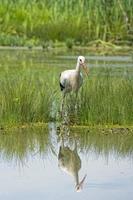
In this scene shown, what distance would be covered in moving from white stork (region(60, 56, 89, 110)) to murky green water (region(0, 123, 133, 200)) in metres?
0.83

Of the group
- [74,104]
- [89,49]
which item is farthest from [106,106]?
[89,49]

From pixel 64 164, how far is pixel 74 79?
3407 millimetres

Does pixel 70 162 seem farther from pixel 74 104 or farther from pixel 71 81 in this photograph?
pixel 71 81

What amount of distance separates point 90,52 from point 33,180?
21.8m

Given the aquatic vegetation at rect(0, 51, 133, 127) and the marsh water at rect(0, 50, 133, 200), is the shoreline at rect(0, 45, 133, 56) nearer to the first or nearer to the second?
the aquatic vegetation at rect(0, 51, 133, 127)

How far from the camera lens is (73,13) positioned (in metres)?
32.3

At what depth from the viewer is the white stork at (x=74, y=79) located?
12391 mm

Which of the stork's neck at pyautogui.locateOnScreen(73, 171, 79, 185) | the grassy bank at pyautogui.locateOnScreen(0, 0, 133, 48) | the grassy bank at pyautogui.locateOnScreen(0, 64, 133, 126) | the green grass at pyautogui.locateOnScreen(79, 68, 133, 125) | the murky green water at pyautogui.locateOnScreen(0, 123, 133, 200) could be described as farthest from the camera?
the grassy bank at pyautogui.locateOnScreen(0, 0, 133, 48)

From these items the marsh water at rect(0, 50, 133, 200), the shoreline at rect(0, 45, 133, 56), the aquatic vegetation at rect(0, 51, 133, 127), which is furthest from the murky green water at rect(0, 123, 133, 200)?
the shoreline at rect(0, 45, 133, 56)

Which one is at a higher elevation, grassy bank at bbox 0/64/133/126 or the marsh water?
grassy bank at bbox 0/64/133/126

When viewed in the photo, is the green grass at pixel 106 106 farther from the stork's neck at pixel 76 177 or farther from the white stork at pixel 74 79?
the stork's neck at pixel 76 177

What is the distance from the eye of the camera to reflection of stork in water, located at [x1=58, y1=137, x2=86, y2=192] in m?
8.38


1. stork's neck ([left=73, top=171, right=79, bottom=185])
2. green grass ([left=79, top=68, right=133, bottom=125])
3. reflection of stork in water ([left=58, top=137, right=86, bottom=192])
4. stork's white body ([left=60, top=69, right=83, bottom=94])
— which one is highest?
stork's white body ([left=60, top=69, right=83, bottom=94])

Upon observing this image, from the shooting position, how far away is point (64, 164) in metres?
9.16
